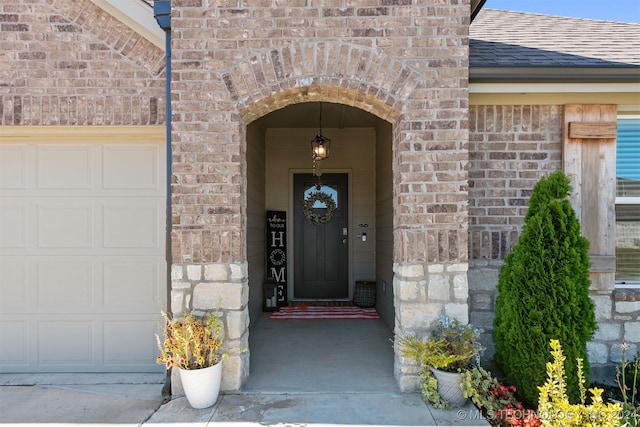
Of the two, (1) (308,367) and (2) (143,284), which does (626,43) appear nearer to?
(1) (308,367)

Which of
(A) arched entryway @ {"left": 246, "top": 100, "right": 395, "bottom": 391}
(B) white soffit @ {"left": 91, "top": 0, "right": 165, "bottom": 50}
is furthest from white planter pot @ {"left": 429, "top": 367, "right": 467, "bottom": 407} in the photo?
(B) white soffit @ {"left": 91, "top": 0, "right": 165, "bottom": 50}

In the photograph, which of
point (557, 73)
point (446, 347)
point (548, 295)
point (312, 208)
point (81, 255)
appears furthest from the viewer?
point (312, 208)

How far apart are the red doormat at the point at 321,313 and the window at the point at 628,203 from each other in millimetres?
2827

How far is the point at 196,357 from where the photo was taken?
283cm

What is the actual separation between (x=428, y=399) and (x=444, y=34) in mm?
2733

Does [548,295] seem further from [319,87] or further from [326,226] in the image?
[326,226]

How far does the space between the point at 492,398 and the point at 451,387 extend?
0.93 ft

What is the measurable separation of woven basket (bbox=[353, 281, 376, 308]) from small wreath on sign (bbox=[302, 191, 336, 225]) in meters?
1.20

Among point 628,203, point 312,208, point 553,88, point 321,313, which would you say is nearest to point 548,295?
point 628,203

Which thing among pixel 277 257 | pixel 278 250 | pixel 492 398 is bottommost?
pixel 492 398

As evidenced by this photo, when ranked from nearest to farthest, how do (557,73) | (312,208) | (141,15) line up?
1. (557,73)
2. (141,15)
3. (312,208)

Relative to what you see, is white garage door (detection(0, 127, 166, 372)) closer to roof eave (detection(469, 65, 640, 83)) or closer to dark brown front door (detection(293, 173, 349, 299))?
roof eave (detection(469, 65, 640, 83))

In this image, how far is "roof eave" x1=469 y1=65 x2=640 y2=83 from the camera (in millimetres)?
3195

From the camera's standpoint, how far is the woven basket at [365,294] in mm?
6039
